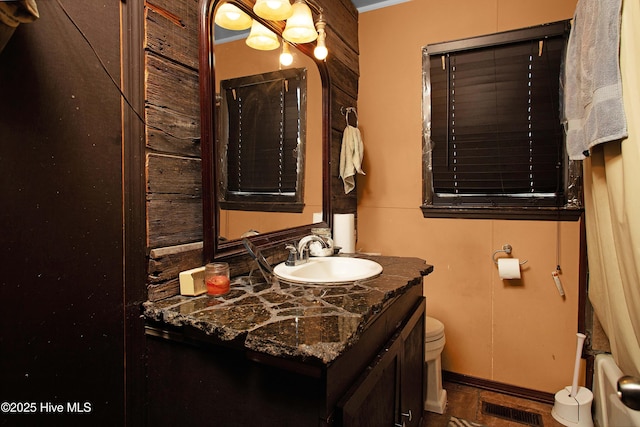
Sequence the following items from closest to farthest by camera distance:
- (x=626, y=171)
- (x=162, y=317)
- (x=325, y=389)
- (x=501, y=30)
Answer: (x=325, y=389) → (x=162, y=317) → (x=626, y=171) → (x=501, y=30)

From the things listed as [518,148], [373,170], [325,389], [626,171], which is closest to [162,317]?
[325,389]

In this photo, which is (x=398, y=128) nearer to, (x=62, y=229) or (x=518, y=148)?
(x=518, y=148)

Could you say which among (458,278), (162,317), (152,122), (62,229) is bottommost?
(458,278)

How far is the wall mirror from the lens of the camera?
1.16 m

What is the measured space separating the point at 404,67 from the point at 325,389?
207cm

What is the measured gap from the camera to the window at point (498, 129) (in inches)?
75.3

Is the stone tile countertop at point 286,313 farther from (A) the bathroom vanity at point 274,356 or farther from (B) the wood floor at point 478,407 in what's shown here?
(B) the wood floor at point 478,407

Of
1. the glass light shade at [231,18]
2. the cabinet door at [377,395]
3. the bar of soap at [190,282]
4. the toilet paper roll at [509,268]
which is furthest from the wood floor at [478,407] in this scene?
the glass light shade at [231,18]

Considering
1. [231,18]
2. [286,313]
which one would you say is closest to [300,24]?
[231,18]

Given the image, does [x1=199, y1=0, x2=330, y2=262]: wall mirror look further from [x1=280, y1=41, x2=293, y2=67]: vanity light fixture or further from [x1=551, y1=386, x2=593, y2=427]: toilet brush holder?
[x1=551, y1=386, x2=593, y2=427]: toilet brush holder

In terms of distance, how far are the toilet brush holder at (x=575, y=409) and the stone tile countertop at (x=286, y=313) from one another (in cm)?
124

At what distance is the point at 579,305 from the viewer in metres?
1.92

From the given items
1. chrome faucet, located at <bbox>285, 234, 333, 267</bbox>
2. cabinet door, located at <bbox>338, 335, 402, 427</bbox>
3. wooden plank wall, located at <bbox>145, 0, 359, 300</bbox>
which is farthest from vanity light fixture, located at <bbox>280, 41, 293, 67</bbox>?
cabinet door, located at <bbox>338, 335, 402, 427</bbox>

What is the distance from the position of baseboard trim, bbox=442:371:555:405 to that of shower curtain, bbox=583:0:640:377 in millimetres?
797
